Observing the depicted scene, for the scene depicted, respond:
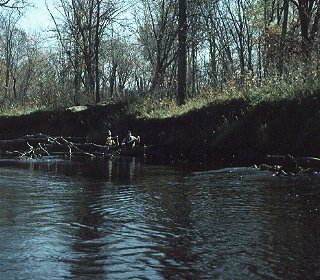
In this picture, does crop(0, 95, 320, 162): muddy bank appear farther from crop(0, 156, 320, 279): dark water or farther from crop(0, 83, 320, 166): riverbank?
crop(0, 156, 320, 279): dark water

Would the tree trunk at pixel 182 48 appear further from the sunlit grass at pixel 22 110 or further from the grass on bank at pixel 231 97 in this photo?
the sunlit grass at pixel 22 110

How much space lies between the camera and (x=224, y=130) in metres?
15.1

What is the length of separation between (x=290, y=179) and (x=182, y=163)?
4.92 meters

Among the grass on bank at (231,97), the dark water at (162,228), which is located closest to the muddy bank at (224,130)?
the grass on bank at (231,97)

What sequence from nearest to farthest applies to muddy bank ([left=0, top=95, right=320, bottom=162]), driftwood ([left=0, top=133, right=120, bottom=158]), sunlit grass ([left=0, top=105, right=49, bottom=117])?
muddy bank ([left=0, top=95, right=320, bottom=162]), driftwood ([left=0, top=133, right=120, bottom=158]), sunlit grass ([left=0, top=105, right=49, bottom=117])

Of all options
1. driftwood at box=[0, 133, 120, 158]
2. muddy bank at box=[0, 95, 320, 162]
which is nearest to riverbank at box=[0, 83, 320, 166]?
muddy bank at box=[0, 95, 320, 162]

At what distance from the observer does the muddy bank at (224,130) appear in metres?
13.2

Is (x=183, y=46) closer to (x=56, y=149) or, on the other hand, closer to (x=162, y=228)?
(x=56, y=149)

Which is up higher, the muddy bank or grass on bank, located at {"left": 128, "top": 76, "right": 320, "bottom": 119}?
grass on bank, located at {"left": 128, "top": 76, "right": 320, "bottom": 119}

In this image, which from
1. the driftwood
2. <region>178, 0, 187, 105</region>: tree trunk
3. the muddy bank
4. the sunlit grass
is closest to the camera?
the muddy bank

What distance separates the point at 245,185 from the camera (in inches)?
360

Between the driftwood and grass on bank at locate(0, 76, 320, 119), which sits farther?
the driftwood

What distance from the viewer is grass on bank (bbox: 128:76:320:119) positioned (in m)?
14.1

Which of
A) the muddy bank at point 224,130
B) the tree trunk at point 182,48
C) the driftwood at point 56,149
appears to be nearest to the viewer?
the muddy bank at point 224,130
